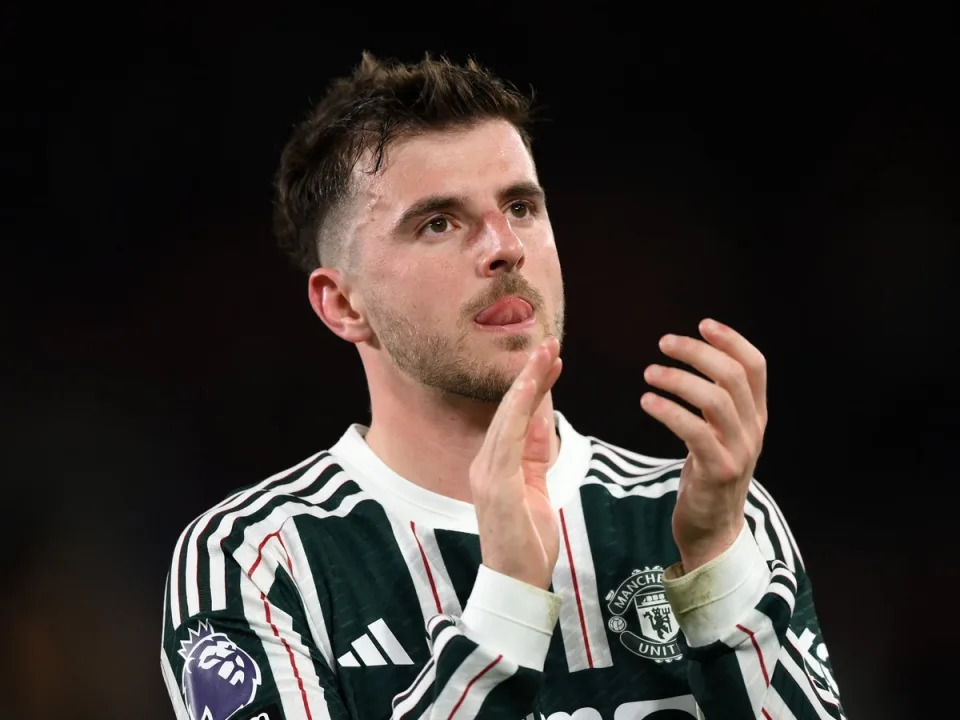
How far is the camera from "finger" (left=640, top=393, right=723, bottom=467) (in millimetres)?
1231

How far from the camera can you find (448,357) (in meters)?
1.54

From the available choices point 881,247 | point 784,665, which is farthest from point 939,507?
point 784,665

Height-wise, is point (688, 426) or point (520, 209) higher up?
point (520, 209)

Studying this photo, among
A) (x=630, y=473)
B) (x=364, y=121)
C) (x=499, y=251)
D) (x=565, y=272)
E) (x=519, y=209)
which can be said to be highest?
(x=565, y=272)

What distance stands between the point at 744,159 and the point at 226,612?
228 centimetres

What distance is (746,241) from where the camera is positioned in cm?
317

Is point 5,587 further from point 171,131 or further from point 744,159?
point 744,159

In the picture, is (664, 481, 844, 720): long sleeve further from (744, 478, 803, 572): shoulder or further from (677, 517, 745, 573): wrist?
(744, 478, 803, 572): shoulder

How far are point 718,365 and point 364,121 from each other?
2.39 feet

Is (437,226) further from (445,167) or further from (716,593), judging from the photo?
(716,593)

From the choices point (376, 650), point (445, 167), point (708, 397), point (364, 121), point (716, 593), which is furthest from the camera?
point (364, 121)

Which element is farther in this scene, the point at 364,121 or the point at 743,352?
the point at 364,121

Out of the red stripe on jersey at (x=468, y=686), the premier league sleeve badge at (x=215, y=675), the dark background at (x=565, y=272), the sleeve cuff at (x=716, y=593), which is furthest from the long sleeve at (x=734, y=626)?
the dark background at (x=565, y=272)

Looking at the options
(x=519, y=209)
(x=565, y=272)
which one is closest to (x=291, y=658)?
(x=519, y=209)
